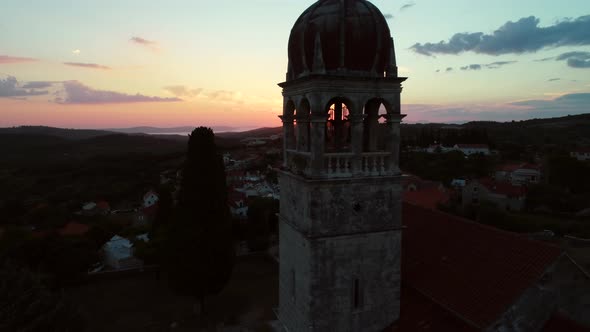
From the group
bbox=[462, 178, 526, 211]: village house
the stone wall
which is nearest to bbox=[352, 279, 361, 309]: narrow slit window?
the stone wall

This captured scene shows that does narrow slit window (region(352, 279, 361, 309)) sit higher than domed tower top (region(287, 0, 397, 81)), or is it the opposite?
domed tower top (region(287, 0, 397, 81))

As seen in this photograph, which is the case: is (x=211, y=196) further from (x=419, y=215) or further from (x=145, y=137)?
(x=145, y=137)

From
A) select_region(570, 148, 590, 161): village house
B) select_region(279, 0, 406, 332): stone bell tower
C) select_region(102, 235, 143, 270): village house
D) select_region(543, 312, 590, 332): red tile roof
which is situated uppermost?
select_region(279, 0, 406, 332): stone bell tower

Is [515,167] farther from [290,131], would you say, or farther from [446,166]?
[290,131]

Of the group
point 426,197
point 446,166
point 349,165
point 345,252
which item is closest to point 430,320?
point 345,252

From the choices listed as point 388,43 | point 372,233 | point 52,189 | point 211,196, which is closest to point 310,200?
point 372,233

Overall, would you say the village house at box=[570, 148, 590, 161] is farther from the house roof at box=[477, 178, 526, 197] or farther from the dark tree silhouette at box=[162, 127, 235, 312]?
the dark tree silhouette at box=[162, 127, 235, 312]
